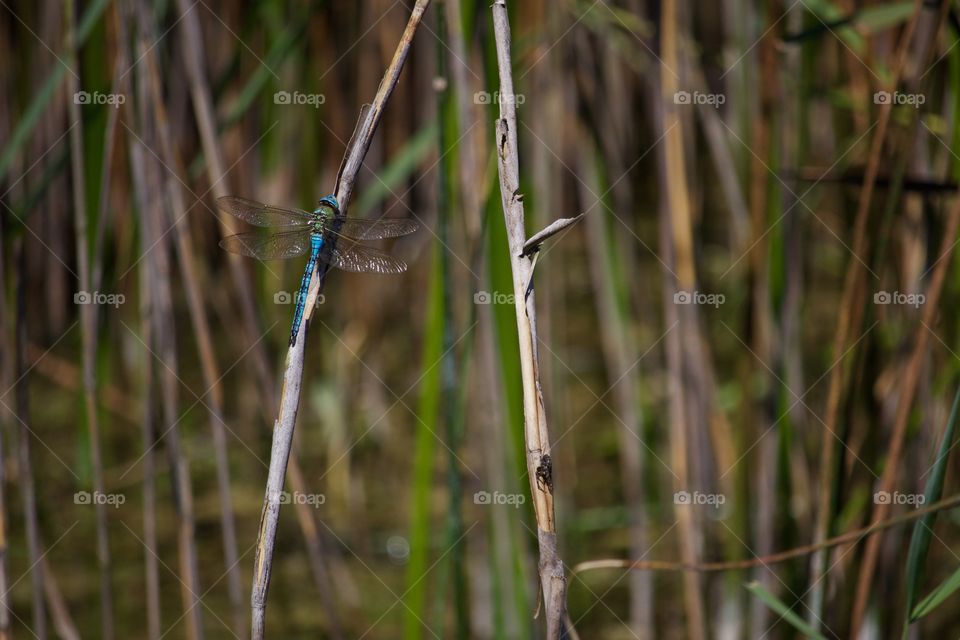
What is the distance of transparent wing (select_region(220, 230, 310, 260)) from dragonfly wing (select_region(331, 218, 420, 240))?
9 cm

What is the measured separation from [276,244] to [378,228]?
0.46ft

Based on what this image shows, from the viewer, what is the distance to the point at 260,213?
1.19 m

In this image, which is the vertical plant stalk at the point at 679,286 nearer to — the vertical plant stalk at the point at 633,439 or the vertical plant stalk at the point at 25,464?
the vertical plant stalk at the point at 633,439

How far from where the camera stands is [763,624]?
4.59 ft

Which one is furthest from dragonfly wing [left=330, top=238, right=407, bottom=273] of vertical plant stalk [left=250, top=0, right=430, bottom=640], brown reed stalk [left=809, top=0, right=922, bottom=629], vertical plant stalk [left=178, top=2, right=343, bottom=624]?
brown reed stalk [left=809, top=0, right=922, bottom=629]

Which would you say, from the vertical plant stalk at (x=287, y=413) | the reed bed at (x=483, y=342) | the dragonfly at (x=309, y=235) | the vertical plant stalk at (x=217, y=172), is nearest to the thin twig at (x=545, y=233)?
the reed bed at (x=483, y=342)

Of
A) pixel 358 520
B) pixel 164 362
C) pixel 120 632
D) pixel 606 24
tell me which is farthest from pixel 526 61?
pixel 120 632

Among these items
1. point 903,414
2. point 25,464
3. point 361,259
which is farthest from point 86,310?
point 903,414

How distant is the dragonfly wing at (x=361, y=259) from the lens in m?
1.12

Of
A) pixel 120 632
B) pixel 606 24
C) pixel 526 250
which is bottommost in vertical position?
pixel 120 632

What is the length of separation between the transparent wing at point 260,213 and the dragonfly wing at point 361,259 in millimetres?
70

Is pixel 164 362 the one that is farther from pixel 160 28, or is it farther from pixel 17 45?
pixel 17 45

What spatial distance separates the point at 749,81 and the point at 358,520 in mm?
1175

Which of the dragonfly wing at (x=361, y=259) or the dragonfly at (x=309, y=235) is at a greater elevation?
the dragonfly at (x=309, y=235)
